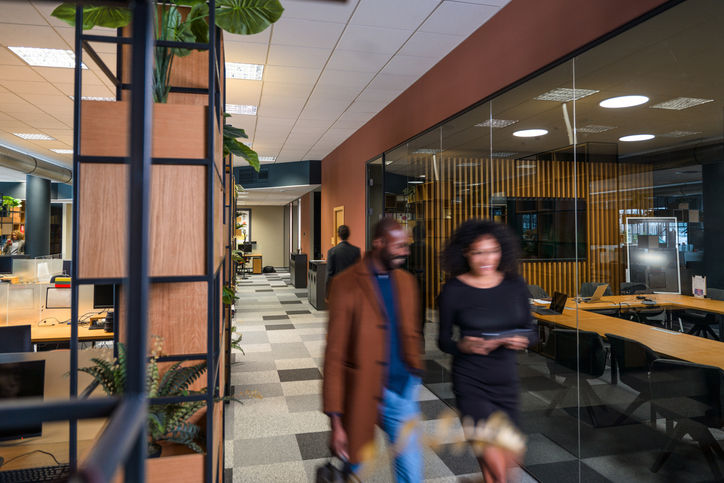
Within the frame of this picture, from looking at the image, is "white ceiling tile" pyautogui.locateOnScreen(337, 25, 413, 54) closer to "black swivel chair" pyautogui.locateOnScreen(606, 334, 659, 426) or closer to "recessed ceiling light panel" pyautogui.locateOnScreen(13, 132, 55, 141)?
"black swivel chair" pyautogui.locateOnScreen(606, 334, 659, 426)

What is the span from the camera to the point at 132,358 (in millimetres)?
425

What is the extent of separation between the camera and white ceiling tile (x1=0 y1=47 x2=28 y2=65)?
13.9ft

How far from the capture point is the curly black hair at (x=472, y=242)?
2209 millimetres

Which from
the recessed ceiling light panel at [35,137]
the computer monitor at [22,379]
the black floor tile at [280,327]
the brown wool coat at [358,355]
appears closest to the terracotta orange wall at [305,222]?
the black floor tile at [280,327]

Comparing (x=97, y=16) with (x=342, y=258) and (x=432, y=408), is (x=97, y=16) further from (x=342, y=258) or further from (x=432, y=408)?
(x=342, y=258)

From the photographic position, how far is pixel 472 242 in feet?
7.09

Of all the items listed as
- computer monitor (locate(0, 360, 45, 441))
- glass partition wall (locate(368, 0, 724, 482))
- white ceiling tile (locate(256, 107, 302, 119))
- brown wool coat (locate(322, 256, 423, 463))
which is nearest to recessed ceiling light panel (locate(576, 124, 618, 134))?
glass partition wall (locate(368, 0, 724, 482))

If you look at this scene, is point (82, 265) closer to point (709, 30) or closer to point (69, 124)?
point (709, 30)

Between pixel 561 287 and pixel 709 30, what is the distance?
1.42m

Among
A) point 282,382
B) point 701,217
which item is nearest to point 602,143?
point 701,217

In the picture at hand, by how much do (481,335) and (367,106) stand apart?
4.64m

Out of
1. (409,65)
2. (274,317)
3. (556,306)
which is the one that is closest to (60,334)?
(556,306)

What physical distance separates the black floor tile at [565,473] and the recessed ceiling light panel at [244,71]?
167 inches

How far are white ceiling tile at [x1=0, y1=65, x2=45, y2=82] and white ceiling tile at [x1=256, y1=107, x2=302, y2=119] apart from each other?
2528 millimetres
